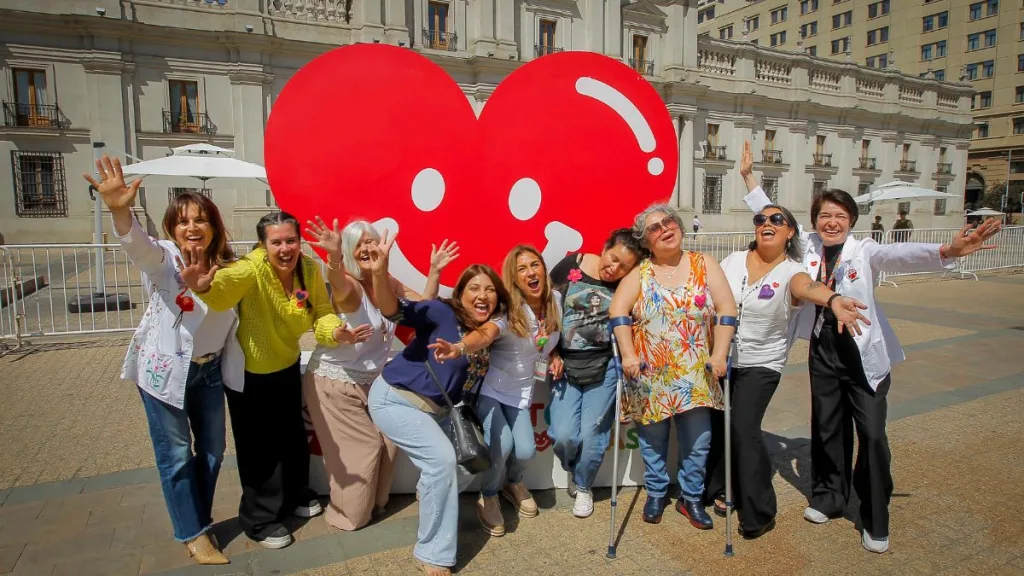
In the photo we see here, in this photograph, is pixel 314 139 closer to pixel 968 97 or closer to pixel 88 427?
pixel 88 427

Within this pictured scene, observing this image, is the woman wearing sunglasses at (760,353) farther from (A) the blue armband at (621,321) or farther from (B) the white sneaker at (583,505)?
(B) the white sneaker at (583,505)

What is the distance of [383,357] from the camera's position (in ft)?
11.0

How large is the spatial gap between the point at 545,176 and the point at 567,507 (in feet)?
6.46

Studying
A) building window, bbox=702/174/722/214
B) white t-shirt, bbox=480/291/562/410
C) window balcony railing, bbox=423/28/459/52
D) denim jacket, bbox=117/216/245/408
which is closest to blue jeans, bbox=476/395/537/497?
white t-shirt, bbox=480/291/562/410

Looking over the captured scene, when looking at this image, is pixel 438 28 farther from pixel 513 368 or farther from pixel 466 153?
pixel 513 368

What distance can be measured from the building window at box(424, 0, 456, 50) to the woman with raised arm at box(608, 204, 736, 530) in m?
26.0

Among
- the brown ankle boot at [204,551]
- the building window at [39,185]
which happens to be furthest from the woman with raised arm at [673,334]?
the building window at [39,185]

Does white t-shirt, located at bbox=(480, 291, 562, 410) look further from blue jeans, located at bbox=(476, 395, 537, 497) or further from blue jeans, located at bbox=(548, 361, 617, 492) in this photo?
blue jeans, located at bbox=(548, 361, 617, 492)

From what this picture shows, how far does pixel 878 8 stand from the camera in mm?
55312

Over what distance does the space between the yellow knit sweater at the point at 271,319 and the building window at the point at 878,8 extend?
6754 cm

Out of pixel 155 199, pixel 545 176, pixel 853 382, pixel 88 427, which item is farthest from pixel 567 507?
pixel 155 199

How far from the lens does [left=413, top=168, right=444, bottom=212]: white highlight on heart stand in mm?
3439

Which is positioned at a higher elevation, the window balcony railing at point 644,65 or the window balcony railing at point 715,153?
the window balcony railing at point 644,65

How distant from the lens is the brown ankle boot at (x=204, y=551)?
115 inches
